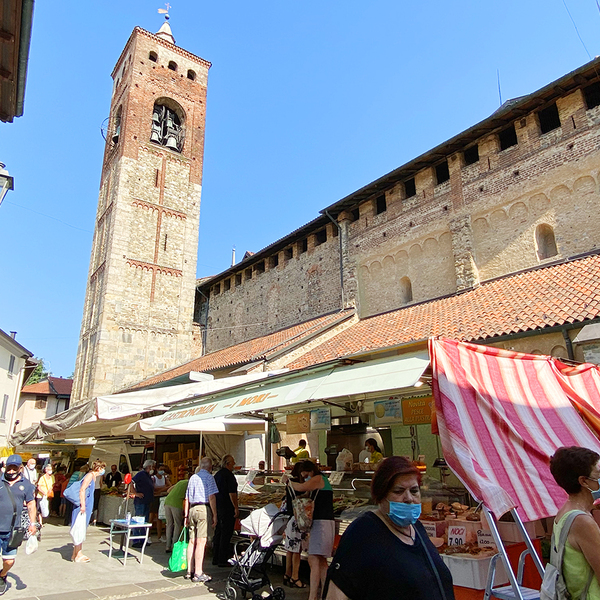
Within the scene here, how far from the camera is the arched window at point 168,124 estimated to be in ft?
92.4

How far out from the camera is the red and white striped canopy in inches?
129

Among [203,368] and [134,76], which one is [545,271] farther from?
[134,76]

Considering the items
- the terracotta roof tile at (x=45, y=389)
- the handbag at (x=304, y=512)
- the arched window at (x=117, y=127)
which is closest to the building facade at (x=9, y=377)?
the terracotta roof tile at (x=45, y=389)

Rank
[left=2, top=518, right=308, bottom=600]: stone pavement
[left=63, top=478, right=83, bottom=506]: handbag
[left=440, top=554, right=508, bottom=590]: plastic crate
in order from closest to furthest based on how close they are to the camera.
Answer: [left=440, top=554, right=508, bottom=590]: plastic crate → [left=2, top=518, right=308, bottom=600]: stone pavement → [left=63, top=478, right=83, bottom=506]: handbag

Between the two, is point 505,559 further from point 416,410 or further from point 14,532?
point 14,532

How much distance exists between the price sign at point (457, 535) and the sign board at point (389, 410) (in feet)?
7.25

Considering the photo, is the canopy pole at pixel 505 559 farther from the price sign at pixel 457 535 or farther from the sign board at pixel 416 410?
the sign board at pixel 416 410

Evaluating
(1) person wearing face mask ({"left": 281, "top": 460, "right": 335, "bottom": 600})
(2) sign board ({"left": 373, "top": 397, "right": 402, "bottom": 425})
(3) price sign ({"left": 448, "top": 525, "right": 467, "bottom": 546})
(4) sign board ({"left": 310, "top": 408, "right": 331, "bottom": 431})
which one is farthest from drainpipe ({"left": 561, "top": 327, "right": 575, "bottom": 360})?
(1) person wearing face mask ({"left": 281, "top": 460, "right": 335, "bottom": 600})

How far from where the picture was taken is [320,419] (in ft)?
25.3

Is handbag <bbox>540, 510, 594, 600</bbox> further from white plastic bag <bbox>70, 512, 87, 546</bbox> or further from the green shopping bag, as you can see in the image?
white plastic bag <bbox>70, 512, 87, 546</bbox>

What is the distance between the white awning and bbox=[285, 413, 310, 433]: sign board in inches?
81.5

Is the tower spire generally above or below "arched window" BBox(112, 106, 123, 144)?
above

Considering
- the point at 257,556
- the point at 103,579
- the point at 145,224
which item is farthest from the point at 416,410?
the point at 145,224

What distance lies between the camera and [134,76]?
27.2 m
